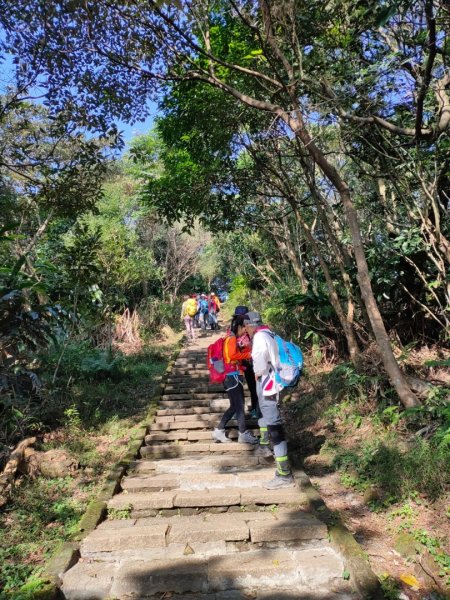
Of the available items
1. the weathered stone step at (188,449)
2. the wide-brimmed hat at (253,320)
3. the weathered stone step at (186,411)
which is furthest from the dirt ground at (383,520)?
the wide-brimmed hat at (253,320)

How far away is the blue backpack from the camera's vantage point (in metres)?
4.70

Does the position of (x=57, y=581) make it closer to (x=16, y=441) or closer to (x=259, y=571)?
(x=259, y=571)

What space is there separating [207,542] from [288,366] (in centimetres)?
190

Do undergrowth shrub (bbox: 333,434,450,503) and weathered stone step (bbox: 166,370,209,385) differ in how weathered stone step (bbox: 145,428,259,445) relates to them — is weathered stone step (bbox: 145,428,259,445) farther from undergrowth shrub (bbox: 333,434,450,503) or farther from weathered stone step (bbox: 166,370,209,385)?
weathered stone step (bbox: 166,370,209,385)

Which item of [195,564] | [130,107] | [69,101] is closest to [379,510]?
[195,564]

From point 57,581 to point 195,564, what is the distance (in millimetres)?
1025

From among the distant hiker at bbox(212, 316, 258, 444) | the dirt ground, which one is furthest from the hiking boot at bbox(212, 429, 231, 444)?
the dirt ground

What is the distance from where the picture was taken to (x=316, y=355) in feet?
29.0

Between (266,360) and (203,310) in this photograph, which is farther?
(203,310)

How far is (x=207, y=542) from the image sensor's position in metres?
3.68

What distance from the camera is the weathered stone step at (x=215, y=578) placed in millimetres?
3064

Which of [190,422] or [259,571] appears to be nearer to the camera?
[259,571]

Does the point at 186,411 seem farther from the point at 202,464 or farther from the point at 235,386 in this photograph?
the point at 202,464

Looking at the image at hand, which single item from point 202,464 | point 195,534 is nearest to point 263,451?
point 202,464
